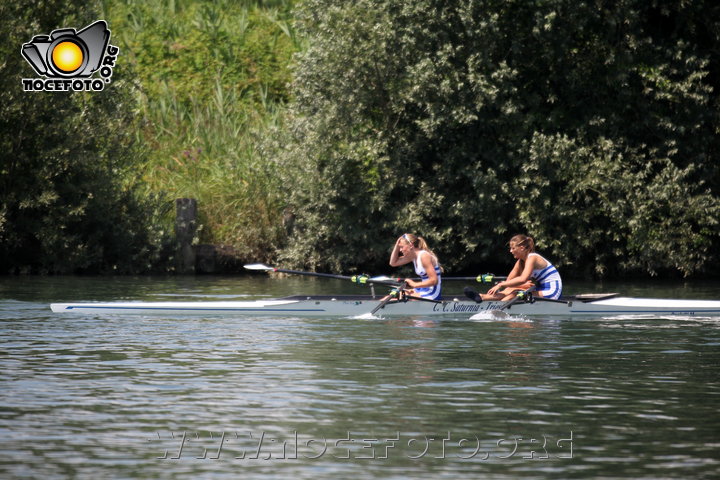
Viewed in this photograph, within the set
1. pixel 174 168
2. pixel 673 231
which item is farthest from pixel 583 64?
pixel 174 168

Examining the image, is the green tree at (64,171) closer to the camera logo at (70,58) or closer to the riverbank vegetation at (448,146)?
the riverbank vegetation at (448,146)

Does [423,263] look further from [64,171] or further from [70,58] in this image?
[70,58]

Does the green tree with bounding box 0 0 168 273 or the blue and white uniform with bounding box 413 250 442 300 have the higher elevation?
the green tree with bounding box 0 0 168 273

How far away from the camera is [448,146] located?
105 ft

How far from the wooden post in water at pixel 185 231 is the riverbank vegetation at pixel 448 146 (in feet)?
1.30

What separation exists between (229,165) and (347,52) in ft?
18.1

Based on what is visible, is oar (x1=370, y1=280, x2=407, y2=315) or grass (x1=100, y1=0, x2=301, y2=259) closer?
oar (x1=370, y1=280, x2=407, y2=315)

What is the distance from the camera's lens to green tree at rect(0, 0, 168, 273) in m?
30.5

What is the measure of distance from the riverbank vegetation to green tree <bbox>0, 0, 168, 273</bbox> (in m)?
0.05

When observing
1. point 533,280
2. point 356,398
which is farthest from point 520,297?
point 356,398

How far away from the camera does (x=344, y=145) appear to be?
3153 centimetres

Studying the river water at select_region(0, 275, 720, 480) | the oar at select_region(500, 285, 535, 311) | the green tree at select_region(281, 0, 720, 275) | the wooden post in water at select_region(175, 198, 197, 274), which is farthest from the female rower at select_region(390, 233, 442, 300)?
the wooden post in water at select_region(175, 198, 197, 274)

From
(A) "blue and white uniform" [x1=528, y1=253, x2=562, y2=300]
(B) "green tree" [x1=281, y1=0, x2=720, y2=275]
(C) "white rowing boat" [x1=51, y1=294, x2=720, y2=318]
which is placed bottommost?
(C) "white rowing boat" [x1=51, y1=294, x2=720, y2=318]

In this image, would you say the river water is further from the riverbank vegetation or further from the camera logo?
the camera logo
